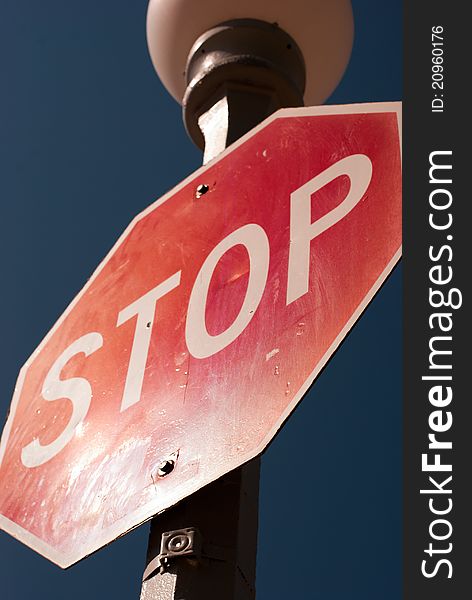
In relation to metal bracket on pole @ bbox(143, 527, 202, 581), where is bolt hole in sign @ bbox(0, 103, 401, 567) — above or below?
above

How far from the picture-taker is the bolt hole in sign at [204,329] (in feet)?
3.92

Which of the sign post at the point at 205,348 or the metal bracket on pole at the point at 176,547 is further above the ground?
the sign post at the point at 205,348

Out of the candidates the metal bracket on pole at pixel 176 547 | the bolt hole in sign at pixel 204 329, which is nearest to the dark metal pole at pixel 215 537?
the metal bracket on pole at pixel 176 547

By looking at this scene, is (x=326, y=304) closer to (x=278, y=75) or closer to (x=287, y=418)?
(x=287, y=418)

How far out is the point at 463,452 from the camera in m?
1.62

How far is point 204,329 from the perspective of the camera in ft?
4.43

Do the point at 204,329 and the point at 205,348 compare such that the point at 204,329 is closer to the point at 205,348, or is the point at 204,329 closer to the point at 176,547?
the point at 205,348

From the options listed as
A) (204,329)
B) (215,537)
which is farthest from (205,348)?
(215,537)

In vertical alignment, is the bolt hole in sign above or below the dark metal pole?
above

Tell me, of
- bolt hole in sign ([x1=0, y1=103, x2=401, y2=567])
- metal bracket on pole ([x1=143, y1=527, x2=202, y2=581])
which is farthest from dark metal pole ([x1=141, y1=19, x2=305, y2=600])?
bolt hole in sign ([x1=0, y1=103, x2=401, y2=567])

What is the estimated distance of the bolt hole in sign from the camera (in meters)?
1.20

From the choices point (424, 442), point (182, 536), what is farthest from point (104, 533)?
point (424, 442)

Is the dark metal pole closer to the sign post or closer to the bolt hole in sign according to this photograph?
the sign post

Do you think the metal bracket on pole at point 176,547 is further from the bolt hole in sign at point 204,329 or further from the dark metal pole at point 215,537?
the bolt hole in sign at point 204,329
